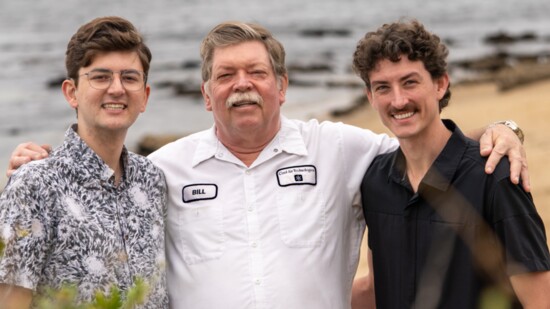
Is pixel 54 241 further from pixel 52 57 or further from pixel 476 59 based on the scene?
pixel 52 57

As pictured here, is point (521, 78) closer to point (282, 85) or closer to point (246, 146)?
point (282, 85)

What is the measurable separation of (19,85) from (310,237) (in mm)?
26853

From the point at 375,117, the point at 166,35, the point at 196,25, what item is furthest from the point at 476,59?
the point at 196,25

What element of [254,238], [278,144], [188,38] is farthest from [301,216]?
[188,38]

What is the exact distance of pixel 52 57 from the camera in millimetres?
37438

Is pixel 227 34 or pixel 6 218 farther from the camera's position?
pixel 227 34

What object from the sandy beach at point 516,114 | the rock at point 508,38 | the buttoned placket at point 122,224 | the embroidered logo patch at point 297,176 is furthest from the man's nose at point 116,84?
the rock at point 508,38

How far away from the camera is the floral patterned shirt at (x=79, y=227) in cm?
348

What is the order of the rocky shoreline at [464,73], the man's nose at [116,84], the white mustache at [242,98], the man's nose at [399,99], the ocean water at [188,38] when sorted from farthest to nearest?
the ocean water at [188,38], the rocky shoreline at [464,73], the white mustache at [242,98], the man's nose at [399,99], the man's nose at [116,84]

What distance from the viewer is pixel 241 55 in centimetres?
455

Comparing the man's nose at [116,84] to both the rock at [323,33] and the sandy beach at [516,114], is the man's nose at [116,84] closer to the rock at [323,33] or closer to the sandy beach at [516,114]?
the sandy beach at [516,114]

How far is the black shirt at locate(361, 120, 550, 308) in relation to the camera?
12.1 ft

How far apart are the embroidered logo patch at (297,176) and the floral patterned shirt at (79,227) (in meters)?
0.78

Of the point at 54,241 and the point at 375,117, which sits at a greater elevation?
the point at 375,117
